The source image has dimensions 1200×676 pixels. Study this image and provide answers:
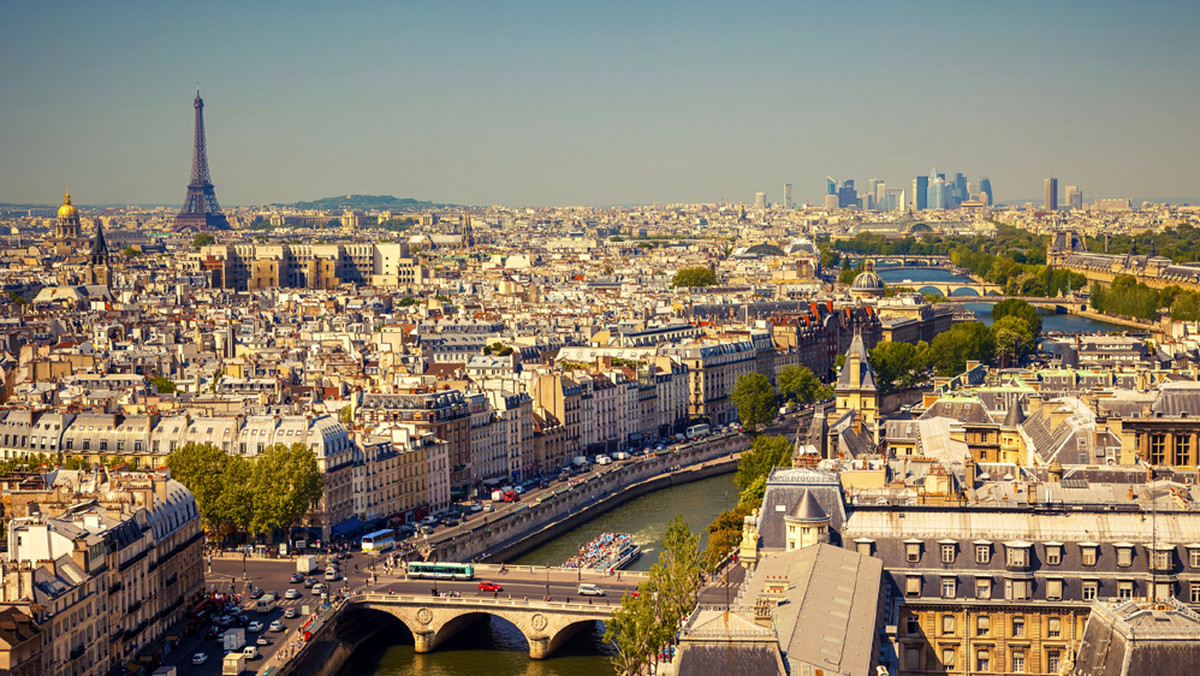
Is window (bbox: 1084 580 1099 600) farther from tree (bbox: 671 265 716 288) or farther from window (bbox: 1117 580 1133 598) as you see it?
tree (bbox: 671 265 716 288)

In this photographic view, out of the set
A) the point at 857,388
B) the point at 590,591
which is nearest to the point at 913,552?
the point at 590,591

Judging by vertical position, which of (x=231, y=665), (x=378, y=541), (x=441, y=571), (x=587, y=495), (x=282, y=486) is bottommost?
(x=587, y=495)

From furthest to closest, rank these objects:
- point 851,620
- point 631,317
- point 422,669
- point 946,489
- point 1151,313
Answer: point 1151,313 < point 631,317 < point 422,669 < point 946,489 < point 851,620

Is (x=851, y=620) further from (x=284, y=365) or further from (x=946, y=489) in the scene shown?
(x=284, y=365)

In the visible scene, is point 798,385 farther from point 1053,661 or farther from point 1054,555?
point 1053,661

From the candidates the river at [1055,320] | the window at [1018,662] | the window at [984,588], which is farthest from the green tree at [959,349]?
the window at [1018,662]

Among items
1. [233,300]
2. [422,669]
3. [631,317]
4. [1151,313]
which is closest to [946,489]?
[422,669]

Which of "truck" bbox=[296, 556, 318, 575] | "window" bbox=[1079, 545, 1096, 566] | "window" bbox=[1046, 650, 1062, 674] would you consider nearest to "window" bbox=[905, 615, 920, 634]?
"window" bbox=[1046, 650, 1062, 674]
